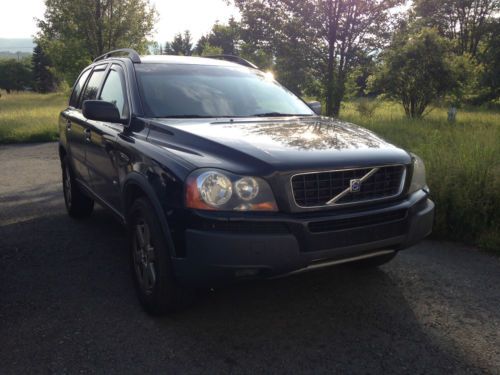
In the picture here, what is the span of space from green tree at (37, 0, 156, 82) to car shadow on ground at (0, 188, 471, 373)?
25.9 m

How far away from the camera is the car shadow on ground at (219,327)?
2652 millimetres

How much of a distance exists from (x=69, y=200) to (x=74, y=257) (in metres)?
1.54

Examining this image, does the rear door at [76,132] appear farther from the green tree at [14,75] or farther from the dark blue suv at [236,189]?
the green tree at [14,75]

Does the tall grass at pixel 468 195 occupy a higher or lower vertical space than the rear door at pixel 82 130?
lower

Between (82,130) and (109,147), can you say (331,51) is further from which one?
(109,147)

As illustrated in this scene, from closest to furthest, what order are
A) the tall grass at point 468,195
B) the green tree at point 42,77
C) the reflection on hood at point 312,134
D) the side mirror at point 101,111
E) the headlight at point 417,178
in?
the reflection on hood at point 312,134 → the headlight at point 417,178 → the side mirror at point 101,111 → the tall grass at point 468,195 → the green tree at point 42,77

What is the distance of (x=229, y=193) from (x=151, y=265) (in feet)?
2.78

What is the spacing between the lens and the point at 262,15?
17.9 meters

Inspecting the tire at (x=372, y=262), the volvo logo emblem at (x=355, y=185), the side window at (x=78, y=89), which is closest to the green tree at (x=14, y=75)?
the side window at (x=78, y=89)

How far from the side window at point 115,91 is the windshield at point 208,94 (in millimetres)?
204

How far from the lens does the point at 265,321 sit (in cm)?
313

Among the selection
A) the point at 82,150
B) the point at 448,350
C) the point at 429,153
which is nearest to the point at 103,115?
the point at 82,150

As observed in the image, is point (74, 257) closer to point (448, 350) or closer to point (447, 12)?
point (448, 350)

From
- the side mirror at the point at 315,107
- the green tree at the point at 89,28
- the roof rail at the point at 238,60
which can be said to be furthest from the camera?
the green tree at the point at 89,28
